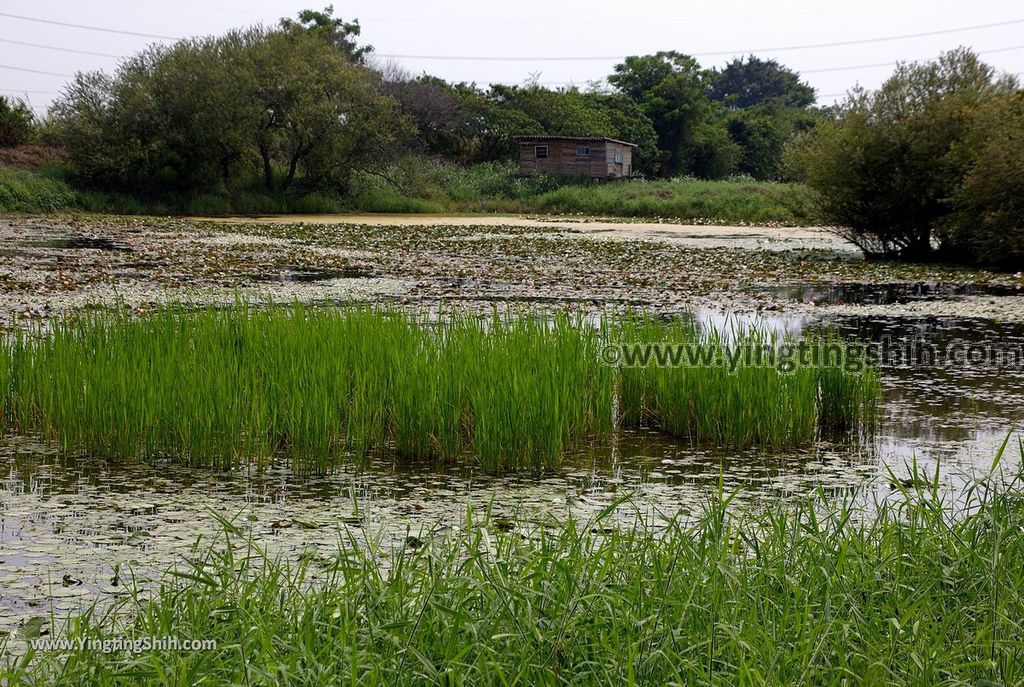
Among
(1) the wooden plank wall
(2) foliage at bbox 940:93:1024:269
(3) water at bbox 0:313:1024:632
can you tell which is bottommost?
(3) water at bbox 0:313:1024:632

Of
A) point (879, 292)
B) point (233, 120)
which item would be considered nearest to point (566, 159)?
point (233, 120)

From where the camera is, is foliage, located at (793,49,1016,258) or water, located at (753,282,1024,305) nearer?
water, located at (753,282,1024,305)

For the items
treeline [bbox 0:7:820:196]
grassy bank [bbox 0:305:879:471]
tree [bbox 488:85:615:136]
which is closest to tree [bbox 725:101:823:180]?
tree [bbox 488:85:615:136]

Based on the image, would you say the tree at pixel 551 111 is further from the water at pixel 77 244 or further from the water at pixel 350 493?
the water at pixel 350 493

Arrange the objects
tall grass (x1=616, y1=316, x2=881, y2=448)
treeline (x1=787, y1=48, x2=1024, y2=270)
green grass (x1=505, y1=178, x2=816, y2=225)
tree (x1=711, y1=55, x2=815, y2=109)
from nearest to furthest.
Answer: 1. tall grass (x1=616, y1=316, x2=881, y2=448)
2. treeline (x1=787, y1=48, x2=1024, y2=270)
3. green grass (x1=505, y1=178, x2=816, y2=225)
4. tree (x1=711, y1=55, x2=815, y2=109)

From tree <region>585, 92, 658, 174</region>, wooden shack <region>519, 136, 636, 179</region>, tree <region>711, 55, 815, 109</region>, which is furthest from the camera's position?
tree <region>711, 55, 815, 109</region>

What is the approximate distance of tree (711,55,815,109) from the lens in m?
86.5

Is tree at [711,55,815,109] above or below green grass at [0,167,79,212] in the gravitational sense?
above

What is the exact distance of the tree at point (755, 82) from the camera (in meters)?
86.5

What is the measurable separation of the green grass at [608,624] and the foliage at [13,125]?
124ft

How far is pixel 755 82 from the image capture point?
288 feet

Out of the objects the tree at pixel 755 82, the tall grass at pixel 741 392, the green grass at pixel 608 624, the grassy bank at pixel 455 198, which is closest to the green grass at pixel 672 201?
the grassy bank at pixel 455 198

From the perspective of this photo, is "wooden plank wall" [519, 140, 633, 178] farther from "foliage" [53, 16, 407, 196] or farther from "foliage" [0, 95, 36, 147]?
"foliage" [0, 95, 36, 147]

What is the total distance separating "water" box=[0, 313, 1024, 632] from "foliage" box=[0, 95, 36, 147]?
3483 centimetres
